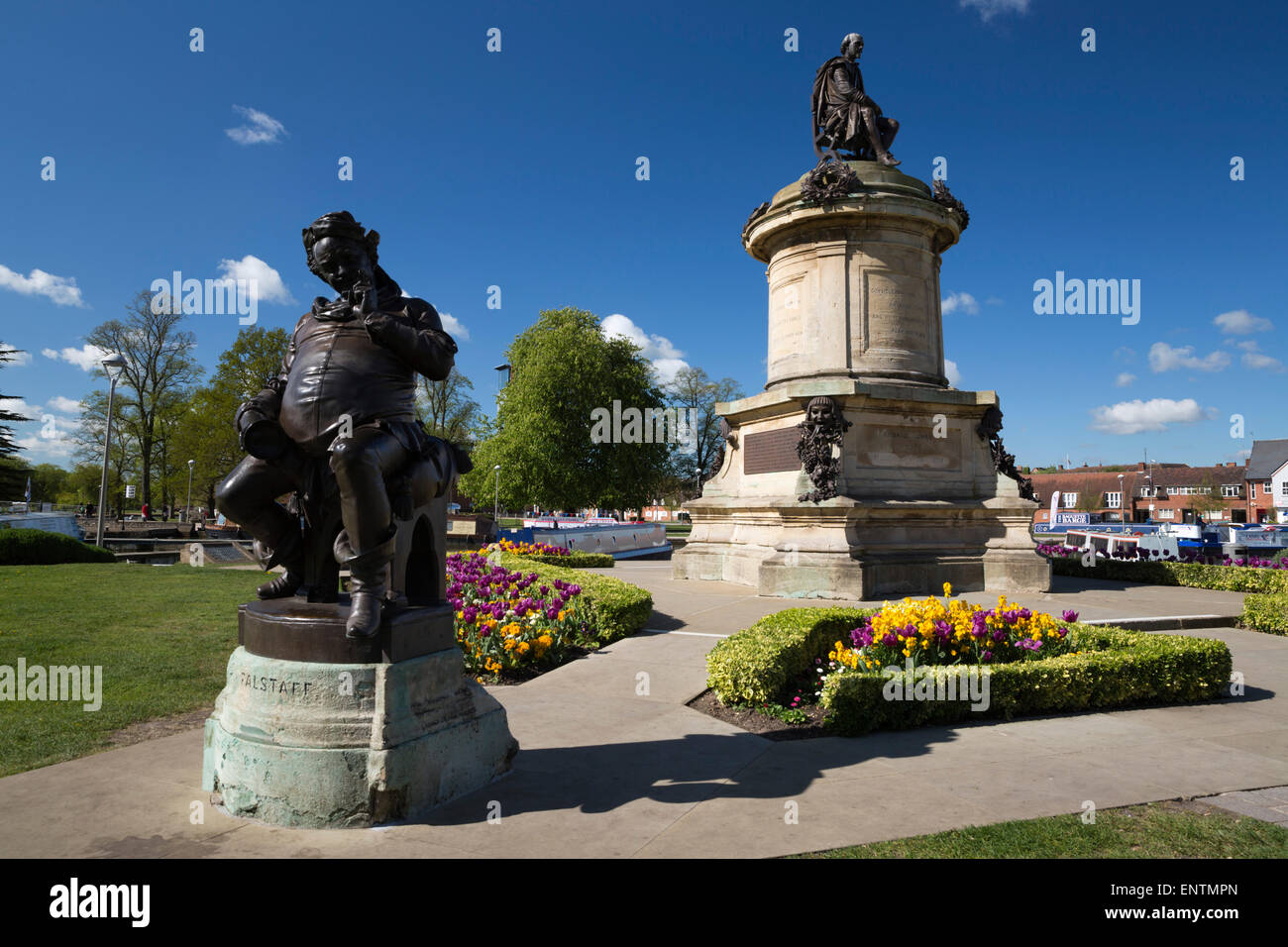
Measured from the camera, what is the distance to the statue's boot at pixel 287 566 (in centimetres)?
454

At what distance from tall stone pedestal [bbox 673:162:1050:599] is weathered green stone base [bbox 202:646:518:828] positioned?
29.4 feet

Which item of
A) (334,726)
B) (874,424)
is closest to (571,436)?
(874,424)

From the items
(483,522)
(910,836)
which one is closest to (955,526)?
(910,836)

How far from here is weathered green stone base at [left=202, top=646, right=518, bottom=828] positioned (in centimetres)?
378

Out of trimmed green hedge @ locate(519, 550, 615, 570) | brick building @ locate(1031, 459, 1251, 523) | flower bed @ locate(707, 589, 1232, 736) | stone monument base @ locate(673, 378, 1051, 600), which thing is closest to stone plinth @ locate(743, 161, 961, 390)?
stone monument base @ locate(673, 378, 1051, 600)

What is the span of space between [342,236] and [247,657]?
2469mm

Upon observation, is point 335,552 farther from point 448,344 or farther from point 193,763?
point 193,763

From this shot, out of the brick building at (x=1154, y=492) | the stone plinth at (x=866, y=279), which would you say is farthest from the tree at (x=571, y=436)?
the brick building at (x=1154, y=492)

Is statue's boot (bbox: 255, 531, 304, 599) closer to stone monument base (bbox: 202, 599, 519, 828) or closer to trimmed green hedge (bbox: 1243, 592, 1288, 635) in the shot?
stone monument base (bbox: 202, 599, 519, 828)

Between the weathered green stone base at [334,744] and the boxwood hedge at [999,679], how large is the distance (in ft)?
9.66

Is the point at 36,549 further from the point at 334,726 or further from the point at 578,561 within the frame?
the point at 334,726

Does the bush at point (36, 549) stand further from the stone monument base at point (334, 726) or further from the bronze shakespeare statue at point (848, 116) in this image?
the bronze shakespeare statue at point (848, 116)

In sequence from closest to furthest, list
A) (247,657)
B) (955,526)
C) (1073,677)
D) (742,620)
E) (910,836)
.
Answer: (910,836)
(247,657)
(1073,677)
(742,620)
(955,526)

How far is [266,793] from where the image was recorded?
151 inches
